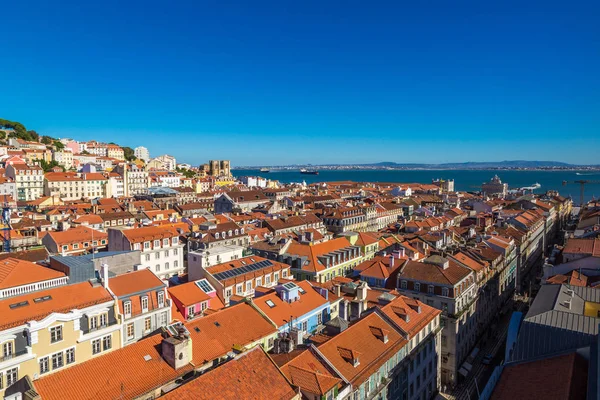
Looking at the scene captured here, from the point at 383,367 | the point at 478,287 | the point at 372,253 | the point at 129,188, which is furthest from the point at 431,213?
the point at 129,188

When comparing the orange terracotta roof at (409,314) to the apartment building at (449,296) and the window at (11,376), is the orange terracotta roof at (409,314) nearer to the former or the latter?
the apartment building at (449,296)

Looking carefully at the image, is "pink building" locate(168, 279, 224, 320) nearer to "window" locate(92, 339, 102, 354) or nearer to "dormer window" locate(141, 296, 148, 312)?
"dormer window" locate(141, 296, 148, 312)

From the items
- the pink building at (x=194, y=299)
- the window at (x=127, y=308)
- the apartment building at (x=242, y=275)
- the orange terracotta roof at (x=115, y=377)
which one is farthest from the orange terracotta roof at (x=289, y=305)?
the window at (x=127, y=308)

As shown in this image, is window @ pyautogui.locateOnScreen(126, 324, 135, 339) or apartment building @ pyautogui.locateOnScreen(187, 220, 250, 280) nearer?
window @ pyautogui.locateOnScreen(126, 324, 135, 339)

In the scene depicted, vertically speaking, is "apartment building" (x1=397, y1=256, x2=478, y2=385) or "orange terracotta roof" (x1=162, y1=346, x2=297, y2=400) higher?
"orange terracotta roof" (x1=162, y1=346, x2=297, y2=400)

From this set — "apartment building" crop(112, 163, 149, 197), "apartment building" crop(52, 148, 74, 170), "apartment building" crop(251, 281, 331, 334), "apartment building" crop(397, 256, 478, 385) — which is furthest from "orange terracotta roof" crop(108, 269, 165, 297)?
"apartment building" crop(52, 148, 74, 170)

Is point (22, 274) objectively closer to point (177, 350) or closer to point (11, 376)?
point (11, 376)

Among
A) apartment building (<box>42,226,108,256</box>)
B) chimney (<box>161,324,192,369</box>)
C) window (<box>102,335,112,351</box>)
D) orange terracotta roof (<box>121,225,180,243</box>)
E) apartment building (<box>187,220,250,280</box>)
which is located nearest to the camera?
chimney (<box>161,324,192,369</box>)
